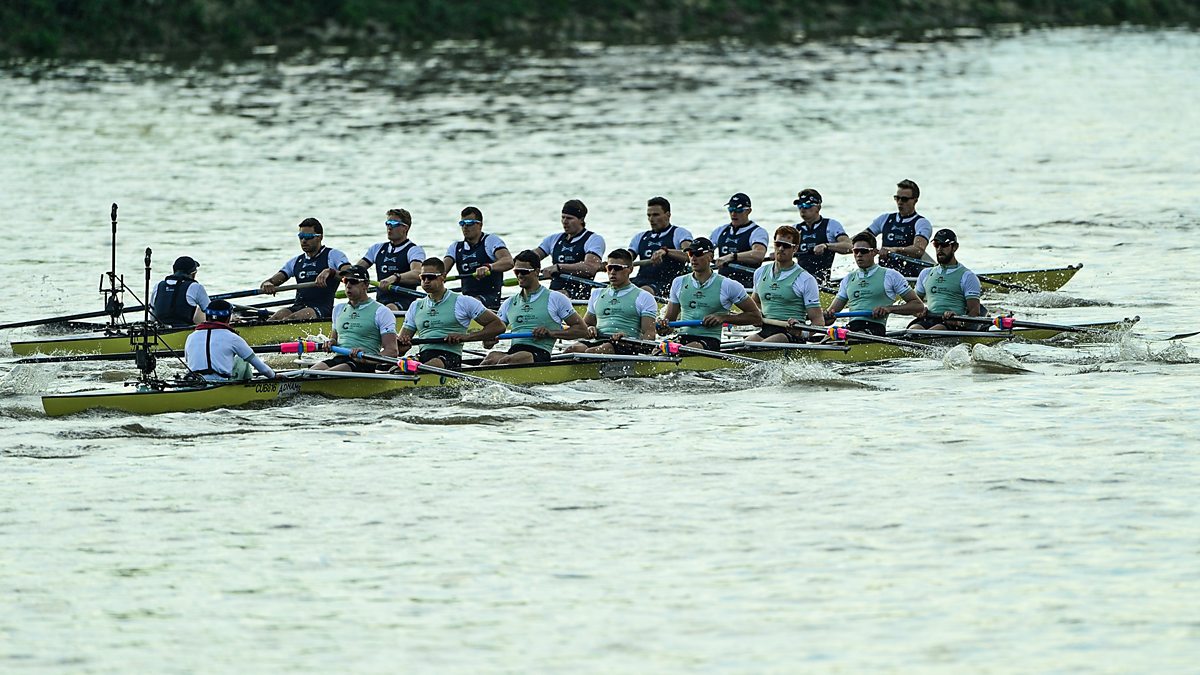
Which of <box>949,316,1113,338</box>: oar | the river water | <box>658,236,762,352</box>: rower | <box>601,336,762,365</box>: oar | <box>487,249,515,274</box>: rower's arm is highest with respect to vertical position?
<box>487,249,515,274</box>: rower's arm

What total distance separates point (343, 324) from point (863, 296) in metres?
7.32

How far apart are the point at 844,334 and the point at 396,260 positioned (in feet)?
23.3

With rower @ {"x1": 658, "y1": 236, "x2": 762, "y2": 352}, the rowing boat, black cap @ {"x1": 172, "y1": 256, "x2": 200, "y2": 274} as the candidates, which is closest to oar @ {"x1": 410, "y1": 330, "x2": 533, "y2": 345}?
the rowing boat

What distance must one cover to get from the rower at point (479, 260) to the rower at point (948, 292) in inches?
247

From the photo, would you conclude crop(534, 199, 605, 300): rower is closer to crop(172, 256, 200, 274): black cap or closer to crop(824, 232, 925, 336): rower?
crop(824, 232, 925, 336): rower

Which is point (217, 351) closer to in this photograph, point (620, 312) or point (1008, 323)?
point (620, 312)

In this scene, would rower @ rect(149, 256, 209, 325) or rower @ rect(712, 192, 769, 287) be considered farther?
rower @ rect(712, 192, 769, 287)

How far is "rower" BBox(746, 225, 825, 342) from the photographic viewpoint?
2512cm

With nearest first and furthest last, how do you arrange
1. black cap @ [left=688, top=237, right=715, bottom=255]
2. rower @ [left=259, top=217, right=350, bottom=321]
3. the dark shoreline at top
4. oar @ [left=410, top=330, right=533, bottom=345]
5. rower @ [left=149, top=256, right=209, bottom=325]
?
1. oar @ [left=410, top=330, right=533, bottom=345]
2. black cap @ [left=688, top=237, right=715, bottom=255]
3. rower @ [left=149, top=256, right=209, bottom=325]
4. rower @ [left=259, top=217, right=350, bottom=321]
5. the dark shoreline at top

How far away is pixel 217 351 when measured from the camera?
71.2ft

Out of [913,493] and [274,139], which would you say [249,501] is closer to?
[913,493]

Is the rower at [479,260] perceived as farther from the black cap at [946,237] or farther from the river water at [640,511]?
the black cap at [946,237]

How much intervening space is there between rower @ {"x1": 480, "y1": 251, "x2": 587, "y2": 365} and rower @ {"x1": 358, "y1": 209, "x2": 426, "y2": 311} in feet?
12.3

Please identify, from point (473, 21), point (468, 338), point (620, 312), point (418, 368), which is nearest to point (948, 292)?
point (620, 312)
